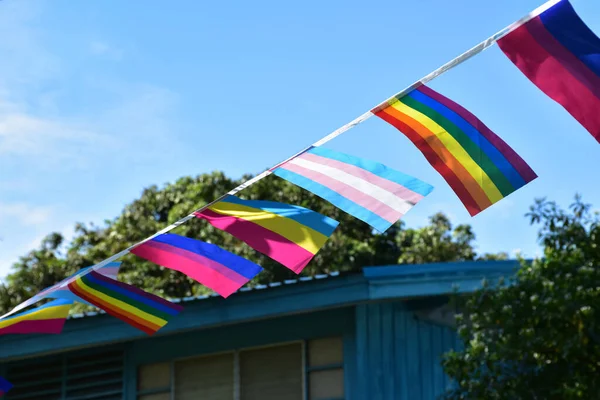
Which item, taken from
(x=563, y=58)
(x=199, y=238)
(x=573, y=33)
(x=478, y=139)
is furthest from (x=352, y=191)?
(x=199, y=238)

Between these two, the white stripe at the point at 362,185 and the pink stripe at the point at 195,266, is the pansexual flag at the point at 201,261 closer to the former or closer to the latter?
the pink stripe at the point at 195,266

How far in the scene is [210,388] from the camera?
11.4 metres

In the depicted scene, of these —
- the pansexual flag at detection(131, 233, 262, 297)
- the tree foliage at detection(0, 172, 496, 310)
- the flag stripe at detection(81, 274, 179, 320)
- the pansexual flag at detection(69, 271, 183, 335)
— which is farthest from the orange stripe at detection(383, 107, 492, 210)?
the tree foliage at detection(0, 172, 496, 310)

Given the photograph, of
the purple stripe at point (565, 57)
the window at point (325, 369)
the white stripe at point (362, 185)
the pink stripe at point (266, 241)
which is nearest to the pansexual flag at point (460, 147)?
the white stripe at point (362, 185)

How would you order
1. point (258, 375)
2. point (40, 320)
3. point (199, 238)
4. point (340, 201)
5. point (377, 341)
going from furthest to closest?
point (199, 238) → point (258, 375) → point (377, 341) → point (40, 320) → point (340, 201)

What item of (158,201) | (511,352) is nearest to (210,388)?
(511,352)

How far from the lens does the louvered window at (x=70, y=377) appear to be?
12102 mm

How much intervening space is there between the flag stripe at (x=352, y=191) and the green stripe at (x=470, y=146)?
0.49m

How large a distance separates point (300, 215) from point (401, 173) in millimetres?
732

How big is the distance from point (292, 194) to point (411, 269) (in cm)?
1569

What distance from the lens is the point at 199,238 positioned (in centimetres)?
2470

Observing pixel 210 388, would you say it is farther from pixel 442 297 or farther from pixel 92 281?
pixel 92 281

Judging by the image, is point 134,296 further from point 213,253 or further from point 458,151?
point 458,151

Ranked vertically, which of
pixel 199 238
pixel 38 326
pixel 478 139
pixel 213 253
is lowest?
pixel 38 326
